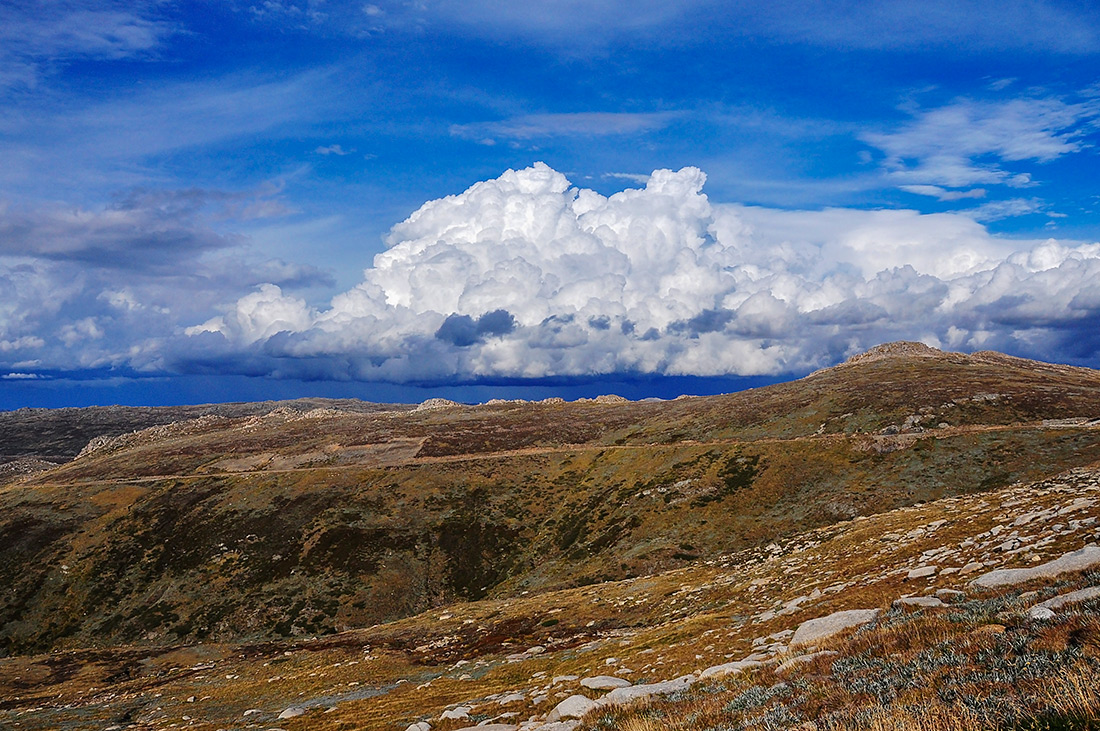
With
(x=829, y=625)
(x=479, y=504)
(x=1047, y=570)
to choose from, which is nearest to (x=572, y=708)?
(x=829, y=625)

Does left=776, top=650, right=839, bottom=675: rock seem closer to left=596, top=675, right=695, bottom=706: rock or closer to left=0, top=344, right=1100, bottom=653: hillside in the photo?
left=596, top=675, right=695, bottom=706: rock

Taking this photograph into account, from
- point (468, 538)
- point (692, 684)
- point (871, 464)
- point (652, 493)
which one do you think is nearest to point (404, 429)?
point (468, 538)

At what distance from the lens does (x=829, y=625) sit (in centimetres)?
2331

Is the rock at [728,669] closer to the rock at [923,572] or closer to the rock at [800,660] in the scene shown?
the rock at [800,660]

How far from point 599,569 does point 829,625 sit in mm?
46170

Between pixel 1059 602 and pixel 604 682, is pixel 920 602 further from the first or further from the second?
pixel 604 682

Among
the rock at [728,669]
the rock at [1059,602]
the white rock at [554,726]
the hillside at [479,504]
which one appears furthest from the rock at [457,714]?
the hillside at [479,504]

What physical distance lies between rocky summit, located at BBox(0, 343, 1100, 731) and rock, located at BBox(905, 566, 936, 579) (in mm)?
277

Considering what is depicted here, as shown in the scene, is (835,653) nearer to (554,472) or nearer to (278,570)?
(278,570)

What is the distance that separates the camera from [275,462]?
4877 inches

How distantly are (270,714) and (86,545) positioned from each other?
77782mm

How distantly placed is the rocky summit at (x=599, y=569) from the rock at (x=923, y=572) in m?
0.28

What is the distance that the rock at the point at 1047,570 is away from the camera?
20.6 m

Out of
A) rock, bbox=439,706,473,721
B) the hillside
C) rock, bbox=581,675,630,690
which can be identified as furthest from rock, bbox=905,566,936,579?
the hillside
